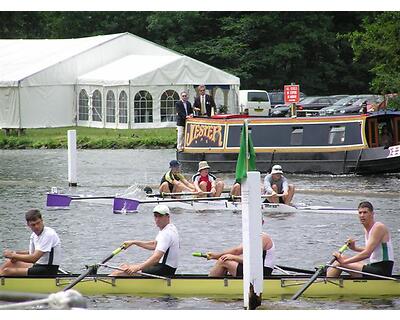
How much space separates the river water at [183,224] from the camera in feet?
57.8

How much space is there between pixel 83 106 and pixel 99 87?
1.79 meters

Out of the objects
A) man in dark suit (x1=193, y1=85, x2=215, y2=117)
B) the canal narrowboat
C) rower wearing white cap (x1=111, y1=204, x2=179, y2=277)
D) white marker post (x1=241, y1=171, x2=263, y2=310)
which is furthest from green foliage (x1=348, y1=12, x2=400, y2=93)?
white marker post (x1=241, y1=171, x2=263, y2=310)

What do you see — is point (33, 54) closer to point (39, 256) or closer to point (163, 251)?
point (39, 256)

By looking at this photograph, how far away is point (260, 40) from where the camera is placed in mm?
71312

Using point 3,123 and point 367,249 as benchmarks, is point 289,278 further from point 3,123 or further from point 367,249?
point 3,123

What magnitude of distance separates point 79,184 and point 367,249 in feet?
61.9

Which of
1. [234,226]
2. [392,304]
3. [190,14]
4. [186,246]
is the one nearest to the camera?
[392,304]

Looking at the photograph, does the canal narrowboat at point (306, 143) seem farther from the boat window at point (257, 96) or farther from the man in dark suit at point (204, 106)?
the boat window at point (257, 96)

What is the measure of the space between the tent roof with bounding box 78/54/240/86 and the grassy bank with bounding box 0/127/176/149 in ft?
7.37

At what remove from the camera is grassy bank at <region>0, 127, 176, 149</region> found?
157 ft

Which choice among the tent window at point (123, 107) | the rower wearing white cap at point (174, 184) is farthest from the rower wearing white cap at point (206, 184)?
the tent window at point (123, 107)

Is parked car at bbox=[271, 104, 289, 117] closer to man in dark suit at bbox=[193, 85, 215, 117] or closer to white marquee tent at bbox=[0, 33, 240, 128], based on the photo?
white marquee tent at bbox=[0, 33, 240, 128]

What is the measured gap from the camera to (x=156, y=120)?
53.0 meters
